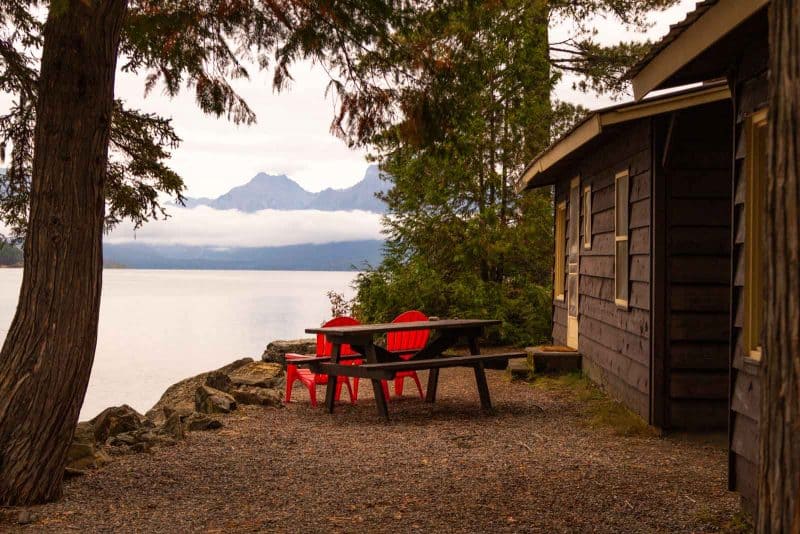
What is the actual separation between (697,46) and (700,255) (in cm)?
300

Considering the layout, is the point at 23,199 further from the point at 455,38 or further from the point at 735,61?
the point at 735,61

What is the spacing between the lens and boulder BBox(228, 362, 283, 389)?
11.4m

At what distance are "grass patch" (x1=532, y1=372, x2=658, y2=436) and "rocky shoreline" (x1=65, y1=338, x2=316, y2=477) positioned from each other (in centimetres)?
342

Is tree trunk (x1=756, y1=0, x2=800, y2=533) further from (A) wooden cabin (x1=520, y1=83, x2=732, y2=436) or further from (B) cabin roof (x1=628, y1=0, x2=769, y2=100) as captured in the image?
(A) wooden cabin (x1=520, y1=83, x2=732, y2=436)

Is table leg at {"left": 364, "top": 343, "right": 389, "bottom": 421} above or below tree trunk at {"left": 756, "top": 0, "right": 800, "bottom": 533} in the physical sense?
below

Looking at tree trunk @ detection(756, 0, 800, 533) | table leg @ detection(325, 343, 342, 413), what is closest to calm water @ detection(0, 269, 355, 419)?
table leg @ detection(325, 343, 342, 413)

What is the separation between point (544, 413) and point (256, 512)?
14.5 feet

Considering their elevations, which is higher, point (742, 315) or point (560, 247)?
point (560, 247)

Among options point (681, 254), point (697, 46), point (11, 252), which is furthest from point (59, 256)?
point (11, 252)

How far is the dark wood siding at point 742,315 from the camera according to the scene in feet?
15.0

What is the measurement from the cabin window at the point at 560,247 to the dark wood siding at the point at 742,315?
24.8 feet

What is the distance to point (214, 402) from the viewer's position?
29.3ft

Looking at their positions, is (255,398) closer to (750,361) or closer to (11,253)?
(750,361)

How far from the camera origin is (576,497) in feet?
16.5
